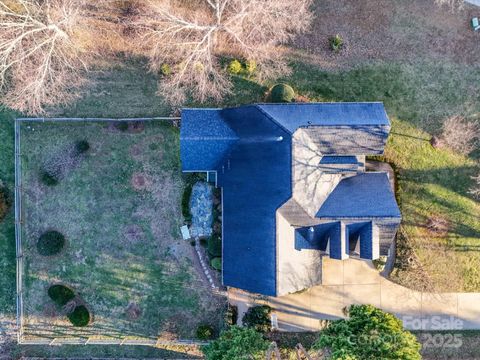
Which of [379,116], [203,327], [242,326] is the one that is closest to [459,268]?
[379,116]

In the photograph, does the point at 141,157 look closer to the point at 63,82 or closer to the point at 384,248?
the point at 63,82


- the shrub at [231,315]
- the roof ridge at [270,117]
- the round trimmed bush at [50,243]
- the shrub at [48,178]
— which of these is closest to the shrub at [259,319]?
the shrub at [231,315]

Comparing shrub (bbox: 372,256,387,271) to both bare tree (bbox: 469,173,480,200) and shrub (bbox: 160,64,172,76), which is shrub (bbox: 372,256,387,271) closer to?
bare tree (bbox: 469,173,480,200)

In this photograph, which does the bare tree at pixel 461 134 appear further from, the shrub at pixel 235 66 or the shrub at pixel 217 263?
the shrub at pixel 217 263

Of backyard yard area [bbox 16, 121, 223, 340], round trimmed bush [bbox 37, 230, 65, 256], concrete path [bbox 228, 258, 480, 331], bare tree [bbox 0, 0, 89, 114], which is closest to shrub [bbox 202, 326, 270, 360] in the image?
backyard yard area [bbox 16, 121, 223, 340]

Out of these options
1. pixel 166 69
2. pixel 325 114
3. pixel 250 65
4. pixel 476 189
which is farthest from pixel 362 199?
pixel 166 69

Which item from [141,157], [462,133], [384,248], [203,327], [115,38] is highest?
[115,38]
